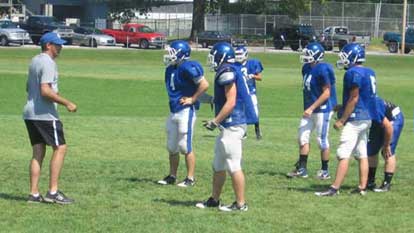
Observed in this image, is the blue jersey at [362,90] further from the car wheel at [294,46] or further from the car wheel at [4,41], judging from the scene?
the car wheel at [294,46]

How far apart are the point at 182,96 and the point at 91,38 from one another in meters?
49.5

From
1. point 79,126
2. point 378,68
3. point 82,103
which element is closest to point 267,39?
point 378,68

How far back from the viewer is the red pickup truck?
59594 mm

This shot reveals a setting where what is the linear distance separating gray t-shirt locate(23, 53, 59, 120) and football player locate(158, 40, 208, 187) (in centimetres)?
183

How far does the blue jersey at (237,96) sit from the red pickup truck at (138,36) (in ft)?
168

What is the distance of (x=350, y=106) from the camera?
9.34 meters

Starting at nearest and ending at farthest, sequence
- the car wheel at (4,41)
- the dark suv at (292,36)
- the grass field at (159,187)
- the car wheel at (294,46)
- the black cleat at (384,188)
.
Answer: the grass field at (159,187)
the black cleat at (384,188)
the car wheel at (4,41)
the dark suv at (292,36)
the car wheel at (294,46)

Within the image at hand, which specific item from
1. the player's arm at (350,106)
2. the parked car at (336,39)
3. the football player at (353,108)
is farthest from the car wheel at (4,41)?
the player's arm at (350,106)

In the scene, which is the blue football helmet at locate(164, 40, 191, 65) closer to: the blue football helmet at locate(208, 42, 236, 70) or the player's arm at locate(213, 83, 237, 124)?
the blue football helmet at locate(208, 42, 236, 70)

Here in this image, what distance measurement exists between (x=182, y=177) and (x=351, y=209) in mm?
2925

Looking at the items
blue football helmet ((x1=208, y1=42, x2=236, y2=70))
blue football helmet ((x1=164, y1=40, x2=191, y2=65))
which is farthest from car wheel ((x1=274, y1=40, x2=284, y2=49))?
blue football helmet ((x1=208, y1=42, x2=236, y2=70))

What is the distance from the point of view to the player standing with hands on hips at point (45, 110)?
851 centimetres

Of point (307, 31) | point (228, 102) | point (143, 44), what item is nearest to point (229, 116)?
point (228, 102)

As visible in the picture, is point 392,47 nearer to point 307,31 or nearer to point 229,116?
point 307,31
